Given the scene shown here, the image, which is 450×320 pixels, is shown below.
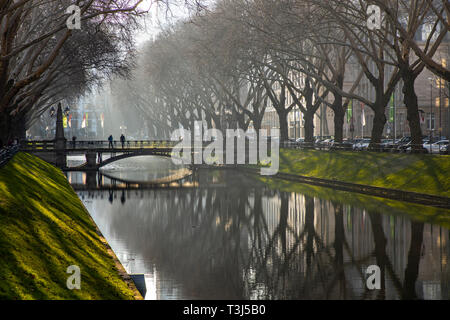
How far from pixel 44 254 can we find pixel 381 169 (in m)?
32.1

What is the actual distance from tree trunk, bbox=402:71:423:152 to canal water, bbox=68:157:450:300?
5590 millimetres

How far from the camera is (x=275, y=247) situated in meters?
24.8

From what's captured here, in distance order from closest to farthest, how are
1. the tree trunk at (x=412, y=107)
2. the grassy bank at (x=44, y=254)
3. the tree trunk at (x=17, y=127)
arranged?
the grassy bank at (x=44, y=254), the tree trunk at (x=412, y=107), the tree trunk at (x=17, y=127)

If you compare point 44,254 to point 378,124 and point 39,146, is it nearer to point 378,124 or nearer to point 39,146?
point 378,124

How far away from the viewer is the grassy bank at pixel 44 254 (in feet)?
39.2

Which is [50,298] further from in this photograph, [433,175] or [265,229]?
[433,175]

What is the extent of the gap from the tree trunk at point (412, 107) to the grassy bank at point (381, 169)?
101 centimetres

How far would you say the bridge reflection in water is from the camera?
17.9 meters

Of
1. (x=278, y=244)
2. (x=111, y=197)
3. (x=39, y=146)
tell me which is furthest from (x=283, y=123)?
(x=278, y=244)

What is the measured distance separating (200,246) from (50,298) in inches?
553

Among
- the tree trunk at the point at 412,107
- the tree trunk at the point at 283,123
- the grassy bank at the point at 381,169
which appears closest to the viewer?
the grassy bank at the point at 381,169

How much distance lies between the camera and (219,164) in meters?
79.0

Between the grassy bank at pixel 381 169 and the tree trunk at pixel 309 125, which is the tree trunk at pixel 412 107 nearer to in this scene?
the grassy bank at pixel 381 169

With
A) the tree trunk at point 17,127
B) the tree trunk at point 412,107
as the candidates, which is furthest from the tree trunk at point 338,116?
the tree trunk at point 17,127
